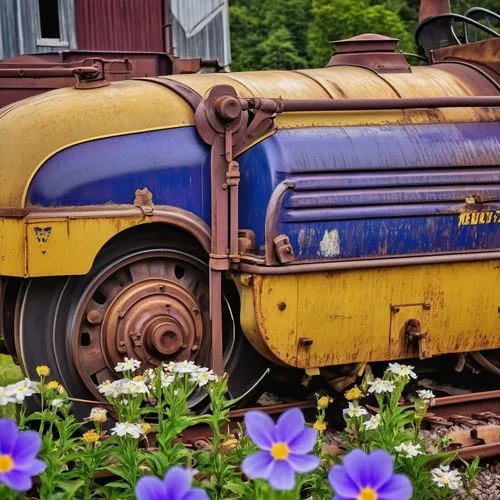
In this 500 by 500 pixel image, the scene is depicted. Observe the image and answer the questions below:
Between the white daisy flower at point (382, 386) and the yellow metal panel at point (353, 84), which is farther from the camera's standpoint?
the yellow metal panel at point (353, 84)

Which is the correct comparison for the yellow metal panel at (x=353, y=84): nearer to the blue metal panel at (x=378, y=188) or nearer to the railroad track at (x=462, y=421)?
the blue metal panel at (x=378, y=188)

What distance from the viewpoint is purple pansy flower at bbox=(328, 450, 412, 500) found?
215 centimetres

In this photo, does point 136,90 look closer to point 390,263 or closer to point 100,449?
point 390,263

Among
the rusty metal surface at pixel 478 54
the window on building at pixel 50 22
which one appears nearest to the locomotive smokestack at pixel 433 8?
the rusty metal surface at pixel 478 54

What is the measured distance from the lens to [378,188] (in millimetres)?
5164

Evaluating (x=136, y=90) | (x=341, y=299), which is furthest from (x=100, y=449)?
(x=136, y=90)

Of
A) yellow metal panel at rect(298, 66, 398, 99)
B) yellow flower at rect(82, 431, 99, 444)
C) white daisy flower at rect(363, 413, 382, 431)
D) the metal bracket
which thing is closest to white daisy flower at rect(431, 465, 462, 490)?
white daisy flower at rect(363, 413, 382, 431)

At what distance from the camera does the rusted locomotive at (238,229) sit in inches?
192

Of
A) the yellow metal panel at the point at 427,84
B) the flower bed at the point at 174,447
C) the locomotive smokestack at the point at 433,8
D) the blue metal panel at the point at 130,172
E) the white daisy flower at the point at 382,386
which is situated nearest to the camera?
the flower bed at the point at 174,447

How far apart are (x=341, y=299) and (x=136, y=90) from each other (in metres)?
1.48

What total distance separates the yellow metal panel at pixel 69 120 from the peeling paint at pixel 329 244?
89 cm

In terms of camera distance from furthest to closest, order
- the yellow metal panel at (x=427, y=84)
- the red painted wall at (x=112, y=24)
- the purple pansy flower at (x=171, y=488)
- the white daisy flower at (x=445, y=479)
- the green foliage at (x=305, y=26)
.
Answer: the green foliage at (x=305, y=26) → the red painted wall at (x=112, y=24) → the yellow metal panel at (x=427, y=84) → the white daisy flower at (x=445, y=479) → the purple pansy flower at (x=171, y=488)

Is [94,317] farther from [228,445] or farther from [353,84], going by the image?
[353,84]

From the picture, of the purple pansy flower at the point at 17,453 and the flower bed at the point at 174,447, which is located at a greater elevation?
the purple pansy flower at the point at 17,453
